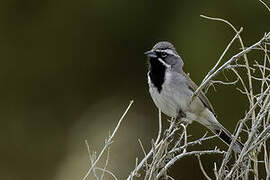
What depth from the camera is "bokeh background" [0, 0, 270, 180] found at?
12.1m

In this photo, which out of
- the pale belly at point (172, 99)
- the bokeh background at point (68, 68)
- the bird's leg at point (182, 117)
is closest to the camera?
the bird's leg at point (182, 117)

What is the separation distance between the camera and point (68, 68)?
41.5 feet

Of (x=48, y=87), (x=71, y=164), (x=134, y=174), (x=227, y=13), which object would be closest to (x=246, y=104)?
(x=227, y=13)

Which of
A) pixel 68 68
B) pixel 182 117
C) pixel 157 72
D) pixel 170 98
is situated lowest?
pixel 68 68

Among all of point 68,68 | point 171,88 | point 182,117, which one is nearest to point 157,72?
point 171,88

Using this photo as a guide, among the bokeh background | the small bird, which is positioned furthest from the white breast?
the bokeh background

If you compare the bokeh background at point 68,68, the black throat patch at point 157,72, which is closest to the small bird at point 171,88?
the black throat patch at point 157,72

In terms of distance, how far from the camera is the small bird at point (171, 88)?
596cm

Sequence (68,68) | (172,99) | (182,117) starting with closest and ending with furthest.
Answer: (182,117) → (172,99) → (68,68)

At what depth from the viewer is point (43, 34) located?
12.5m

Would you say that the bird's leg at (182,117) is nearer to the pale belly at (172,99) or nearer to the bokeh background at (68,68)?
the pale belly at (172,99)

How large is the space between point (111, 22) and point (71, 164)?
272 cm

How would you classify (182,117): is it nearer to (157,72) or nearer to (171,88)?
(171,88)

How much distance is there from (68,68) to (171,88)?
676 centimetres
